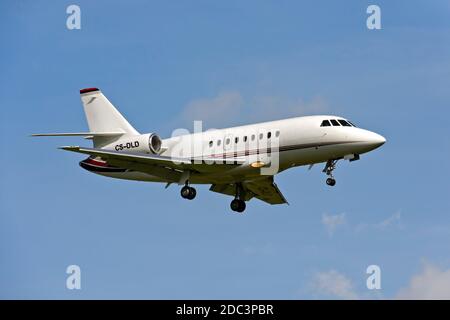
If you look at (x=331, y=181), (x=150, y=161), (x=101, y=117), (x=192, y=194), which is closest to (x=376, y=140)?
(x=331, y=181)

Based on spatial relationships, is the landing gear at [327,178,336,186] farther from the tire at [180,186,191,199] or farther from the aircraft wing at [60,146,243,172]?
the tire at [180,186,191,199]

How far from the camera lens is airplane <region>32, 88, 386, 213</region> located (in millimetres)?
42062

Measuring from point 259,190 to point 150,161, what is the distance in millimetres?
5842

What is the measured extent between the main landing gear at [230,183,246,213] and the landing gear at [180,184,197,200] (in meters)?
3.59

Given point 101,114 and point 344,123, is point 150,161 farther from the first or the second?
point 344,123

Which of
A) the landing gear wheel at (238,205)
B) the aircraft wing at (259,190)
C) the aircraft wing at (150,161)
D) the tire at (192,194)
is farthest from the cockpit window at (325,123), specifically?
the landing gear wheel at (238,205)

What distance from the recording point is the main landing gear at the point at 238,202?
47125mm

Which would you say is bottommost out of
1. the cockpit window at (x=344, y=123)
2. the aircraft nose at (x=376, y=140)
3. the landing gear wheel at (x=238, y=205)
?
the landing gear wheel at (x=238, y=205)

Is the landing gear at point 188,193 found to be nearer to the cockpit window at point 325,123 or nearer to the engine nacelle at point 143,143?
the engine nacelle at point 143,143

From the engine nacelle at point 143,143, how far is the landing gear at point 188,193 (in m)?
2.38

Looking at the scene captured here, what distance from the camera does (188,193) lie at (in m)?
43.9
